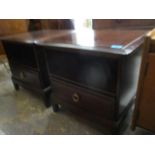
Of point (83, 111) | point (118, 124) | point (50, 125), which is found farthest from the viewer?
point (50, 125)

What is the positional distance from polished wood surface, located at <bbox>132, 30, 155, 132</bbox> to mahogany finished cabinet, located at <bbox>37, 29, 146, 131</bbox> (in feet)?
0.26

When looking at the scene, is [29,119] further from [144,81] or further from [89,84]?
[144,81]

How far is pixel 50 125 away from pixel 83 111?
0.31 m

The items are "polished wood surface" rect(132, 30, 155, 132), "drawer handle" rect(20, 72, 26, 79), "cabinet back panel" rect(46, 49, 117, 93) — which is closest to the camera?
"polished wood surface" rect(132, 30, 155, 132)

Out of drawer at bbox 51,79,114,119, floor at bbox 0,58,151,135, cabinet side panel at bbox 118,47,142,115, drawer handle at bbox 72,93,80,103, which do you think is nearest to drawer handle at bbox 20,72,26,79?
floor at bbox 0,58,151,135

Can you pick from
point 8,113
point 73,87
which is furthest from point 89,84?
point 8,113

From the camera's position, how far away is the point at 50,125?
1.12 metres

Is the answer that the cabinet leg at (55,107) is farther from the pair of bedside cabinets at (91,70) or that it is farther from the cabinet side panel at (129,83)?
the cabinet side panel at (129,83)

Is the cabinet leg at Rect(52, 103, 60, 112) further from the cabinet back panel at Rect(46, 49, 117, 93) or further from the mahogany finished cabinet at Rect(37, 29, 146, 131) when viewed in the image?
the cabinet back panel at Rect(46, 49, 117, 93)

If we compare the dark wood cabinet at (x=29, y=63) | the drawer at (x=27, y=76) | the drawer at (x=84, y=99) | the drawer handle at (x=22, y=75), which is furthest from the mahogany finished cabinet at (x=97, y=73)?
the drawer handle at (x=22, y=75)

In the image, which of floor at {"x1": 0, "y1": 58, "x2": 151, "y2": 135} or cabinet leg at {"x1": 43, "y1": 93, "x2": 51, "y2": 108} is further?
cabinet leg at {"x1": 43, "y1": 93, "x2": 51, "y2": 108}

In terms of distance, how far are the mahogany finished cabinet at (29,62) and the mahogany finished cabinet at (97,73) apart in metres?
0.13

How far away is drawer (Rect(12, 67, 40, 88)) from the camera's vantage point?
1271mm
